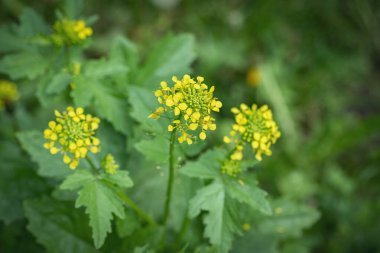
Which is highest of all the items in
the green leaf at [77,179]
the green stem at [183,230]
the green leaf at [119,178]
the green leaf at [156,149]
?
the green leaf at [156,149]

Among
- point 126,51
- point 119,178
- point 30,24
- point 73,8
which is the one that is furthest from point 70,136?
point 30,24

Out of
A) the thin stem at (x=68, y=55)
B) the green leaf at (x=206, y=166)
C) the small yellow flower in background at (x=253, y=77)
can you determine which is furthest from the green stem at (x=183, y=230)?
the small yellow flower in background at (x=253, y=77)

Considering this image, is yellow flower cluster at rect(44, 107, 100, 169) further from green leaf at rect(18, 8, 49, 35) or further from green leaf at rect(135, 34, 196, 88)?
green leaf at rect(18, 8, 49, 35)

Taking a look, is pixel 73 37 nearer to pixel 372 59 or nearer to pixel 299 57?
pixel 299 57

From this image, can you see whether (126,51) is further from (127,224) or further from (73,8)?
(127,224)

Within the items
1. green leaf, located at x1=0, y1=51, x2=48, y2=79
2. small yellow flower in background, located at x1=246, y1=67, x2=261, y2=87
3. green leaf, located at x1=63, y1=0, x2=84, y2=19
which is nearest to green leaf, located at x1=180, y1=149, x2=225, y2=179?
green leaf, located at x1=0, y1=51, x2=48, y2=79

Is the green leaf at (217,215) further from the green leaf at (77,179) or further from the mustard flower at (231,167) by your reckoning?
the green leaf at (77,179)

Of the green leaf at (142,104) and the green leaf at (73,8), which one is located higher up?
the green leaf at (73,8)
